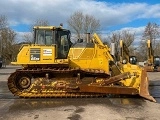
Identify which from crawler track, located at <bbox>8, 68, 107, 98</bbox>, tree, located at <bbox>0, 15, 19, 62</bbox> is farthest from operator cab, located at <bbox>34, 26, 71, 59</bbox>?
tree, located at <bbox>0, 15, 19, 62</bbox>

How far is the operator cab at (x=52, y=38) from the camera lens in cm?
1434

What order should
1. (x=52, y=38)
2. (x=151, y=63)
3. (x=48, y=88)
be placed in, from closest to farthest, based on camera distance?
(x=48, y=88)
(x=52, y=38)
(x=151, y=63)

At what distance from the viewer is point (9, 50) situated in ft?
236

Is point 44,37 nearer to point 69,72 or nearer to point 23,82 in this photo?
point 69,72

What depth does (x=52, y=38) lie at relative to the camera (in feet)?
47.2

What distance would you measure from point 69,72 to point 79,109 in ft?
10.2

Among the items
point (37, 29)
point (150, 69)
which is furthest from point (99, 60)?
point (150, 69)

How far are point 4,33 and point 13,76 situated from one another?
59253 mm

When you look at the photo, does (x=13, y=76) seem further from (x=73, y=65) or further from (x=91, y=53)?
(x=91, y=53)

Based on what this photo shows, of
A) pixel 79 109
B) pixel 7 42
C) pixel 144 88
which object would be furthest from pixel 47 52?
pixel 7 42

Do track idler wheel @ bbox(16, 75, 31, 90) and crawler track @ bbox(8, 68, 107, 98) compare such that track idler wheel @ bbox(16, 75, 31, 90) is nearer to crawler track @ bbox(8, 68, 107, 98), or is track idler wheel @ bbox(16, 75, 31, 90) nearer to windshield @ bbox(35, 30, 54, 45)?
crawler track @ bbox(8, 68, 107, 98)

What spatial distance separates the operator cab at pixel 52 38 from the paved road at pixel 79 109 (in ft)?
8.01

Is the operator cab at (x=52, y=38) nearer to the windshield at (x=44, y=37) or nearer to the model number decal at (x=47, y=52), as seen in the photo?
the windshield at (x=44, y=37)

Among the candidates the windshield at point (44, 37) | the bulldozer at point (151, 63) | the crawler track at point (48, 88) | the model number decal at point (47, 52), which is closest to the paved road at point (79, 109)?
the crawler track at point (48, 88)
